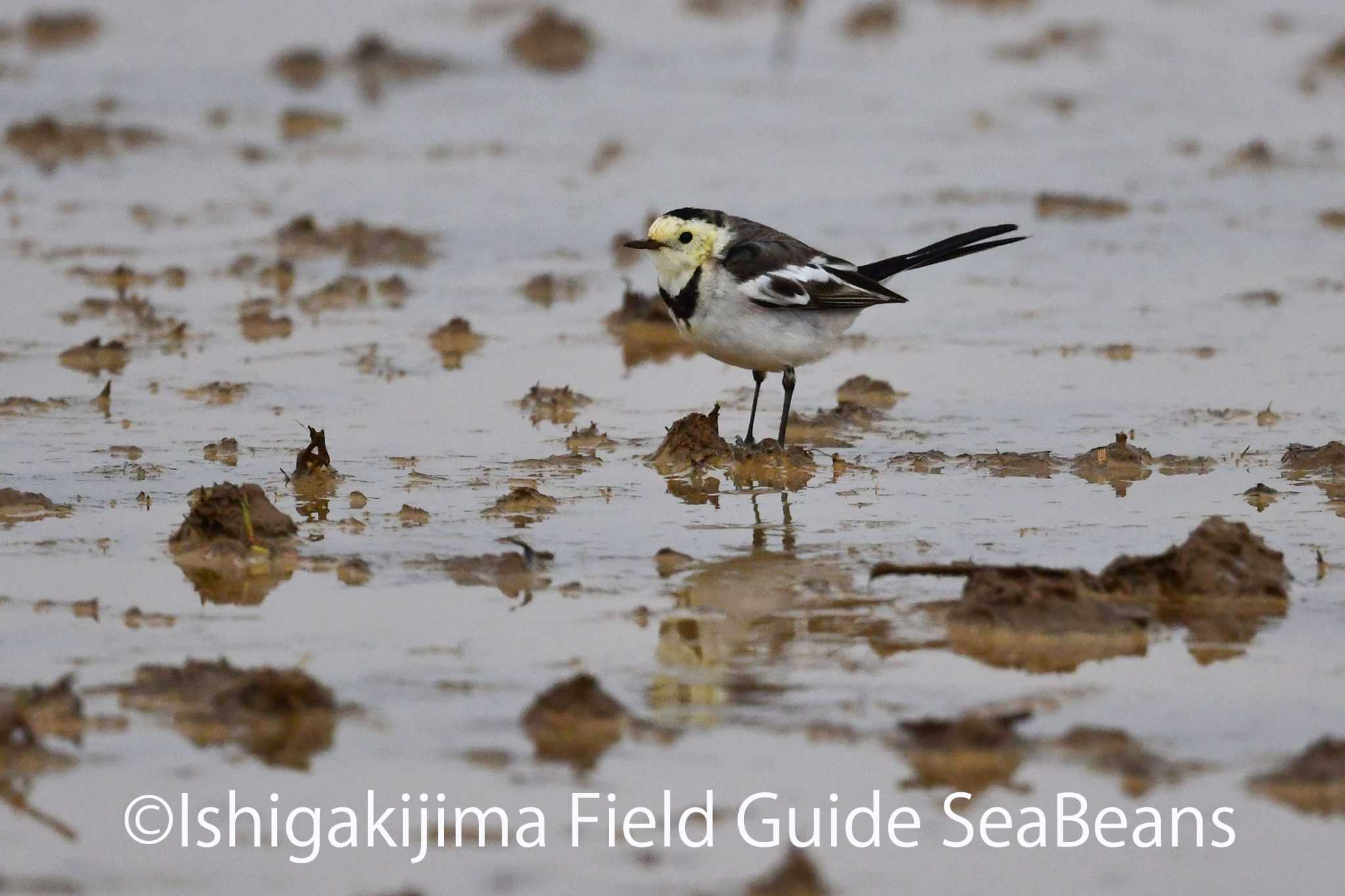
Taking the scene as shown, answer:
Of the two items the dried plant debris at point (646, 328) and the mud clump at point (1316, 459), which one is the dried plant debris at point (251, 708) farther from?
the dried plant debris at point (646, 328)

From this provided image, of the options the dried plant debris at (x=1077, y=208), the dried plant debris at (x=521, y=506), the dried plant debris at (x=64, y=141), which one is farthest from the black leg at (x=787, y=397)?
the dried plant debris at (x=64, y=141)

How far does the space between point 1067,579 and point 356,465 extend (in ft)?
9.57

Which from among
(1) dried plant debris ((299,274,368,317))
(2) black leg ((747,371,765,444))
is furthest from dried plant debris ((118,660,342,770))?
(1) dried plant debris ((299,274,368,317))

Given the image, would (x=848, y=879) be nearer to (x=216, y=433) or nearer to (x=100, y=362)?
(x=216, y=433)

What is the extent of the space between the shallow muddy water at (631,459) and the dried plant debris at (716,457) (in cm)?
11

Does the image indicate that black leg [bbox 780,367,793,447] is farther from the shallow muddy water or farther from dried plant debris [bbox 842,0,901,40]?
dried plant debris [bbox 842,0,901,40]

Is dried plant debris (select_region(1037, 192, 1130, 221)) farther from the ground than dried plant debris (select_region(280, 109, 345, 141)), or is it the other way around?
dried plant debris (select_region(280, 109, 345, 141))

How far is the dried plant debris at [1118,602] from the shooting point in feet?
18.2

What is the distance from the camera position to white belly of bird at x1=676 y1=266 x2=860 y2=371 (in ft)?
25.7

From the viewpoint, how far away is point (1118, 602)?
5883 millimetres

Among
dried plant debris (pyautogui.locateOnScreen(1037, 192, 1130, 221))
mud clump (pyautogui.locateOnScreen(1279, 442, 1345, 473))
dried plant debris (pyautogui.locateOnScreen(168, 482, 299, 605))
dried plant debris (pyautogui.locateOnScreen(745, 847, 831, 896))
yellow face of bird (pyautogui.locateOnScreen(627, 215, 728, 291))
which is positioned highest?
dried plant debris (pyautogui.locateOnScreen(1037, 192, 1130, 221))

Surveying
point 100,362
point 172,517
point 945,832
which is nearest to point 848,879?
point 945,832

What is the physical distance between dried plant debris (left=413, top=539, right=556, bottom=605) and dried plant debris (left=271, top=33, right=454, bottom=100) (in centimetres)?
1125

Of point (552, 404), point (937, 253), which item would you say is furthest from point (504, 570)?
point (937, 253)
